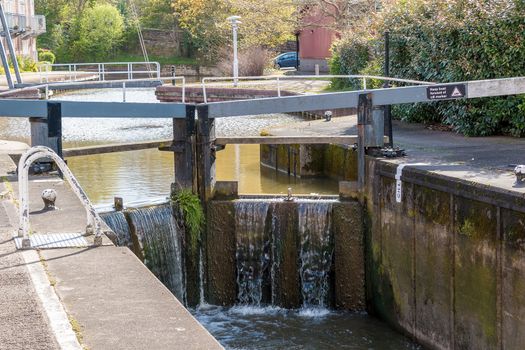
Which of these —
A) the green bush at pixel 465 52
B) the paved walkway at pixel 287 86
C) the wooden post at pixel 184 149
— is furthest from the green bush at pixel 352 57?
the wooden post at pixel 184 149

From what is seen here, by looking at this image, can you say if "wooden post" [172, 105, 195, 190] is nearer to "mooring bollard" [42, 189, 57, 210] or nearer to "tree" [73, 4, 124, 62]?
"mooring bollard" [42, 189, 57, 210]

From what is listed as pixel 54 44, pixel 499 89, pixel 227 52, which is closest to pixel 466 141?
pixel 499 89

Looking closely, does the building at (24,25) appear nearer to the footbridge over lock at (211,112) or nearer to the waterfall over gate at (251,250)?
the footbridge over lock at (211,112)

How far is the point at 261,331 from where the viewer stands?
15.4 metres

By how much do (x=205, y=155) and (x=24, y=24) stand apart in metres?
48.9

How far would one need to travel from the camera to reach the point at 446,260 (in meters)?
13.7

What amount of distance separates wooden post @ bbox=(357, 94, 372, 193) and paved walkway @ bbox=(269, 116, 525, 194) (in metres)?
0.74

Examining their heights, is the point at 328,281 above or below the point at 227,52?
below

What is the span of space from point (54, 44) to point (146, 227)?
7105cm

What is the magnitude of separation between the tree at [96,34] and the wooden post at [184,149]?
219 ft

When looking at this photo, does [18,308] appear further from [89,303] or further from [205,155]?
[205,155]

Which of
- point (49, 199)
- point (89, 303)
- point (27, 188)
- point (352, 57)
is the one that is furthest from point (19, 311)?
point (352, 57)

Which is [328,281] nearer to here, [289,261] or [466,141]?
[289,261]

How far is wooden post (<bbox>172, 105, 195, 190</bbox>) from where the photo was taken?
17.8 meters
